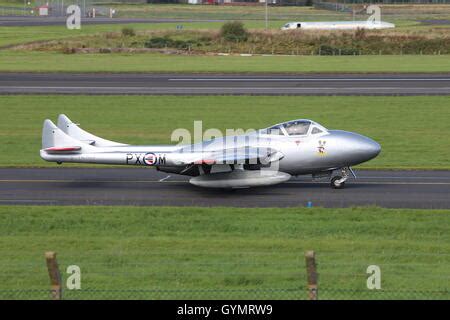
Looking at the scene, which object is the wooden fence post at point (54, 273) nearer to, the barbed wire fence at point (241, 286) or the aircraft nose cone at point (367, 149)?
the barbed wire fence at point (241, 286)

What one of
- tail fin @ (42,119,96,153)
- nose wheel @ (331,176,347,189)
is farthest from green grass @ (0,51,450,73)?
nose wheel @ (331,176,347,189)

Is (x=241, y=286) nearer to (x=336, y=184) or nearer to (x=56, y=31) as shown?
(x=336, y=184)

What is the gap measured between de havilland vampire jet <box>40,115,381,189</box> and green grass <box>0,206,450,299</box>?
3.14m

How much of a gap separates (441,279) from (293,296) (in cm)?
333

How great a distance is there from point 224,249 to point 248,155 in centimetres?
785

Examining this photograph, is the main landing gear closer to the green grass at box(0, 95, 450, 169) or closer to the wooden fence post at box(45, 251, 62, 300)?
the green grass at box(0, 95, 450, 169)

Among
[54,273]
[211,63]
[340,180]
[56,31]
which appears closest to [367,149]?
[340,180]

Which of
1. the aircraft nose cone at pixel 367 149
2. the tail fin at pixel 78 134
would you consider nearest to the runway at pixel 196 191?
the aircraft nose cone at pixel 367 149

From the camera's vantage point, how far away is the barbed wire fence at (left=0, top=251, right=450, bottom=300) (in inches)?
599

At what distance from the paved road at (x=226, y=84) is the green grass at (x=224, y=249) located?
28095 millimetres

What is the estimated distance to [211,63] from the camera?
6806cm

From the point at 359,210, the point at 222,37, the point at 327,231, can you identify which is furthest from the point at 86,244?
the point at 222,37
